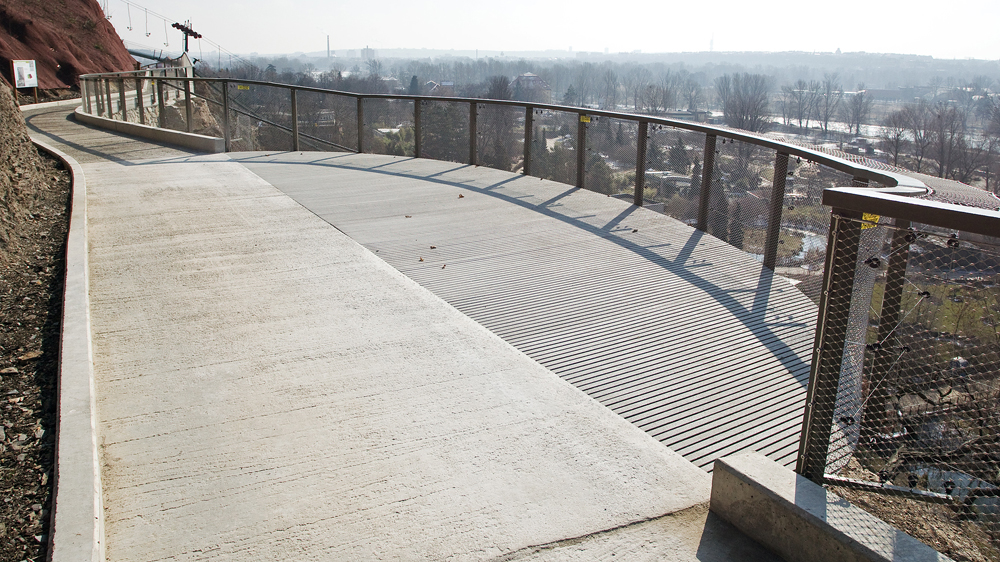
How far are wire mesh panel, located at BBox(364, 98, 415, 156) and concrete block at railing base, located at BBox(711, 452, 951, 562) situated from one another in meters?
11.2

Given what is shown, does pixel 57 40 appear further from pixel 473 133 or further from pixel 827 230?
pixel 827 230

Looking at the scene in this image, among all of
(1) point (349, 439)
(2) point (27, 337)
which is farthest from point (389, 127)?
(1) point (349, 439)

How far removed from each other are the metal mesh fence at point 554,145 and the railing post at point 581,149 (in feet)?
0.24

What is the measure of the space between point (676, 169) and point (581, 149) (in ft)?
6.73

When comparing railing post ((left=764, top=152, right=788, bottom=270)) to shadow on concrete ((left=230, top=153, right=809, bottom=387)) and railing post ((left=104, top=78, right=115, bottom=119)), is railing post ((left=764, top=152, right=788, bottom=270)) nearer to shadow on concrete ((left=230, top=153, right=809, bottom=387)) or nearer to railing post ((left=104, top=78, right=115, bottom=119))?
shadow on concrete ((left=230, top=153, right=809, bottom=387))

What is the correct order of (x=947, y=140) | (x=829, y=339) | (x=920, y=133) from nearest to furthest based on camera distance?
(x=829, y=339) → (x=947, y=140) → (x=920, y=133)

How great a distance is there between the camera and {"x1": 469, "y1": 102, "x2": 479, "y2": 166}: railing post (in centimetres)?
1229

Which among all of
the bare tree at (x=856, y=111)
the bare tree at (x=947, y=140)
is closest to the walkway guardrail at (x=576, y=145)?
the bare tree at (x=947, y=140)

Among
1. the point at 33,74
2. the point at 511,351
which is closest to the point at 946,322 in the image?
the point at 511,351

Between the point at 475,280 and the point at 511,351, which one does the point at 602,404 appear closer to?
the point at 511,351

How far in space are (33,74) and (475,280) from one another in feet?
88.3

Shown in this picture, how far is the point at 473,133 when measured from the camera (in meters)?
12.5

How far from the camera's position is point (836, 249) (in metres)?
2.85

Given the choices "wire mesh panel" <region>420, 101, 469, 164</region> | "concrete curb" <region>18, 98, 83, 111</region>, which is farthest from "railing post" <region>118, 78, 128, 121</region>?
"wire mesh panel" <region>420, 101, 469, 164</region>
